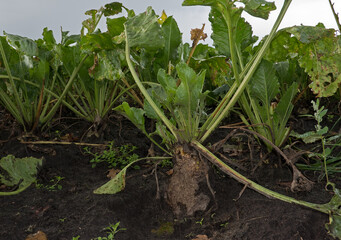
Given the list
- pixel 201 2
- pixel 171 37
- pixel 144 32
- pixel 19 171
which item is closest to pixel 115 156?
pixel 19 171

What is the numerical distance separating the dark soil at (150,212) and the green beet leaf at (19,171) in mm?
71

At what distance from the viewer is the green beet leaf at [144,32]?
1946 mm

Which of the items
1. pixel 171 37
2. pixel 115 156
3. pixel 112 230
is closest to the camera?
pixel 112 230

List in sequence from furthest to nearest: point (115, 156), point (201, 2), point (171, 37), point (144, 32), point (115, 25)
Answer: point (115, 156) → point (171, 37) → point (115, 25) → point (144, 32) → point (201, 2)

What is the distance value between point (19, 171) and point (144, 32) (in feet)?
3.90

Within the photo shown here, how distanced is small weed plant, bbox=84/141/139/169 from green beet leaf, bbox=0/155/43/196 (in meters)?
0.40

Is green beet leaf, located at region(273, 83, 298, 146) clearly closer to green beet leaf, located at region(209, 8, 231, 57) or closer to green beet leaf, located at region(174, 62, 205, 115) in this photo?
green beet leaf, located at region(209, 8, 231, 57)

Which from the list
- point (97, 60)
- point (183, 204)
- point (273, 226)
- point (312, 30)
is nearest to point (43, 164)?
point (97, 60)

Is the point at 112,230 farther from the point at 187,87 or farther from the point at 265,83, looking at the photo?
→ the point at 265,83

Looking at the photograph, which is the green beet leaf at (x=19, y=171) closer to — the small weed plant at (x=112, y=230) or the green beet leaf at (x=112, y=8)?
the small weed plant at (x=112, y=230)

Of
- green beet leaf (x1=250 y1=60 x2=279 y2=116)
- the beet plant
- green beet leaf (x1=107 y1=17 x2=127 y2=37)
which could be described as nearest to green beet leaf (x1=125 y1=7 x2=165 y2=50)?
the beet plant

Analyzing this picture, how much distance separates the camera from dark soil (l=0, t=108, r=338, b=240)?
5.26 ft

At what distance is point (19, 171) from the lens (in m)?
2.29

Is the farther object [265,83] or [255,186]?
[265,83]
